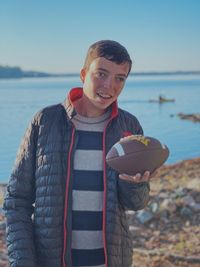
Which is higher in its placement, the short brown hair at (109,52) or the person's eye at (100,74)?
the short brown hair at (109,52)

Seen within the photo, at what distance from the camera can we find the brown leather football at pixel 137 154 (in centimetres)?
300

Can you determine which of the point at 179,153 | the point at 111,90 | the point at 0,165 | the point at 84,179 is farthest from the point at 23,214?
the point at 179,153

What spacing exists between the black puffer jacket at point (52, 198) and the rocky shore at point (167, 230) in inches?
111

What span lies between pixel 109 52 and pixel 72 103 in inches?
14.6

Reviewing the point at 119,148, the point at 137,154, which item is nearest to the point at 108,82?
the point at 119,148

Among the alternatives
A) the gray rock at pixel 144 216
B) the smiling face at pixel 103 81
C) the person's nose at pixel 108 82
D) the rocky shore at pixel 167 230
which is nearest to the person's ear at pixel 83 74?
the smiling face at pixel 103 81

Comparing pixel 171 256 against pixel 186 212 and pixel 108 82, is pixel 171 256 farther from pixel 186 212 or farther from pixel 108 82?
pixel 108 82

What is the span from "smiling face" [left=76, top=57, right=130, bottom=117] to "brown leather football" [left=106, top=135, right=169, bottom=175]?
26 centimetres

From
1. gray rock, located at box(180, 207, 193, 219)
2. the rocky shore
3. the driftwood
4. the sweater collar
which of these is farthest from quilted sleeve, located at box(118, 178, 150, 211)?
gray rock, located at box(180, 207, 193, 219)

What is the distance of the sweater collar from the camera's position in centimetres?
303

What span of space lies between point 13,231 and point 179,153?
692 inches

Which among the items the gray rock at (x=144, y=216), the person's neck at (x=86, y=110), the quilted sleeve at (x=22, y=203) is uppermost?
the person's neck at (x=86, y=110)

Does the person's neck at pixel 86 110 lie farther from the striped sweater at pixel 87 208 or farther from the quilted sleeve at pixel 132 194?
the quilted sleeve at pixel 132 194

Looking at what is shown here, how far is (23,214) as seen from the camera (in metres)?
2.96
